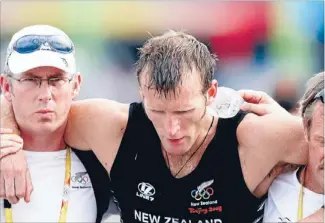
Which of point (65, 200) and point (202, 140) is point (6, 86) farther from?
point (202, 140)

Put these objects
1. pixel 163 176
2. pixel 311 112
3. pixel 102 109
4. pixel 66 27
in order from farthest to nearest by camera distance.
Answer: pixel 66 27 → pixel 102 109 → pixel 163 176 → pixel 311 112

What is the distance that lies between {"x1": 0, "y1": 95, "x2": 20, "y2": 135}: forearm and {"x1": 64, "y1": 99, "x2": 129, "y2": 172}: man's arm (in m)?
0.23

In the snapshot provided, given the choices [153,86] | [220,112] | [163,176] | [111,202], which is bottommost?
[111,202]

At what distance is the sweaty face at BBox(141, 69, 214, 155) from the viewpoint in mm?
2240

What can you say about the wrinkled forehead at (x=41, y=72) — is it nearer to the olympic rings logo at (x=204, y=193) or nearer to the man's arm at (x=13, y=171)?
the man's arm at (x=13, y=171)

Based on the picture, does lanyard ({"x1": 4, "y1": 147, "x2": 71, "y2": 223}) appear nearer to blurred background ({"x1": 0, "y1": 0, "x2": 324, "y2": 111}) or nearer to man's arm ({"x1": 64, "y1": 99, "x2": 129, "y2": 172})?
man's arm ({"x1": 64, "y1": 99, "x2": 129, "y2": 172})

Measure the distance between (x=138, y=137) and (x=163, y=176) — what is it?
20 cm

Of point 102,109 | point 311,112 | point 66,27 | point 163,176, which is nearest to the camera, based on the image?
point 311,112

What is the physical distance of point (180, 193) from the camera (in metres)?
2.39

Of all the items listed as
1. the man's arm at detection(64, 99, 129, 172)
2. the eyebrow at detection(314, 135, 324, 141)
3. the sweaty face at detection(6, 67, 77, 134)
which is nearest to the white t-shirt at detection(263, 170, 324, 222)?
the eyebrow at detection(314, 135, 324, 141)

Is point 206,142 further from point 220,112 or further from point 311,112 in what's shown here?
point 311,112

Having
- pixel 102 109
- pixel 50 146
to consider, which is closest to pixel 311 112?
pixel 102 109

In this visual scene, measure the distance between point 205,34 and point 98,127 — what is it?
7.92ft

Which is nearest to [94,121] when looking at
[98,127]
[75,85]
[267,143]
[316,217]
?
[98,127]
